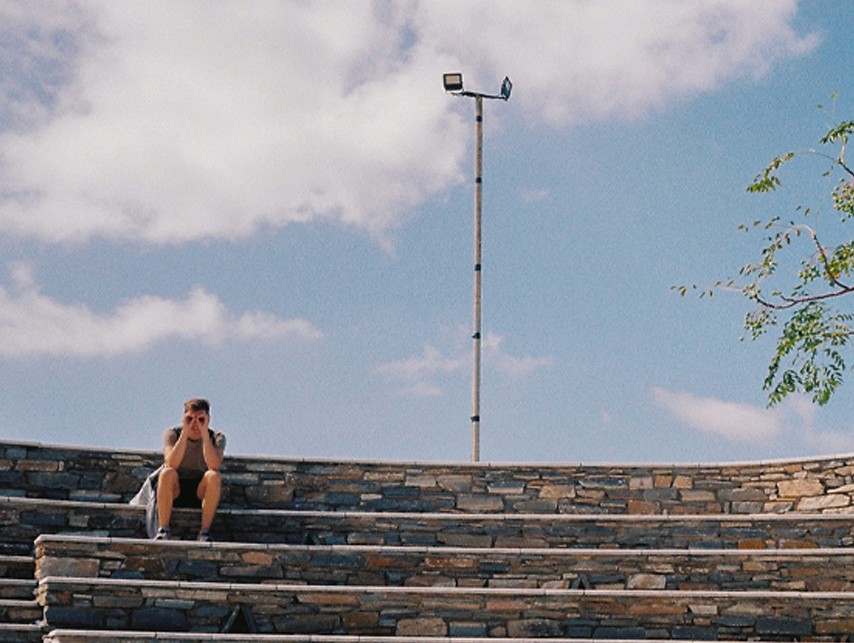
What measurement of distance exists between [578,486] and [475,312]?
10.7 ft

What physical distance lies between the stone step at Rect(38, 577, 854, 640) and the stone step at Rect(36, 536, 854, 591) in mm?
471

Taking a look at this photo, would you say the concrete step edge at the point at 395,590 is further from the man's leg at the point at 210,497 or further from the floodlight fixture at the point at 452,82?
the floodlight fixture at the point at 452,82

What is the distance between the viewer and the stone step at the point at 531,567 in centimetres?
1026

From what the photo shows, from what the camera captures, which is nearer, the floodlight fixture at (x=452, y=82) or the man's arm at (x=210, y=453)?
the man's arm at (x=210, y=453)

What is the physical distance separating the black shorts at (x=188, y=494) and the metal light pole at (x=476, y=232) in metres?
4.08

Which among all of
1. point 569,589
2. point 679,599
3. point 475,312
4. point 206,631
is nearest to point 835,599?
point 679,599

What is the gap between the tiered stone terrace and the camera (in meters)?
9.74

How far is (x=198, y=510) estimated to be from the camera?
36.3ft

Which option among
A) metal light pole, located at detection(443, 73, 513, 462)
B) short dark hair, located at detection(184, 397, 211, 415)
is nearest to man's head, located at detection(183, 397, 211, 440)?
short dark hair, located at detection(184, 397, 211, 415)

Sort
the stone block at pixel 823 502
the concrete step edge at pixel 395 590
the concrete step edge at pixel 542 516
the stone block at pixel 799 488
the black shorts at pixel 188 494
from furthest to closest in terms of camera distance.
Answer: the stone block at pixel 799 488 < the stone block at pixel 823 502 < the concrete step edge at pixel 542 516 < the black shorts at pixel 188 494 < the concrete step edge at pixel 395 590

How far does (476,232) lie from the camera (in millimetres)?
15781

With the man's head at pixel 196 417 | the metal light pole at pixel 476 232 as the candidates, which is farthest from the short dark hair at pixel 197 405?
the metal light pole at pixel 476 232

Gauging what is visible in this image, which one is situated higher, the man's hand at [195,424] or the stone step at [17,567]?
the man's hand at [195,424]

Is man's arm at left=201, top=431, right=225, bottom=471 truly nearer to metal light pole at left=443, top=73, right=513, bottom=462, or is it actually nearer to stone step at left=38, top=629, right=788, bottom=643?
stone step at left=38, top=629, right=788, bottom=643
